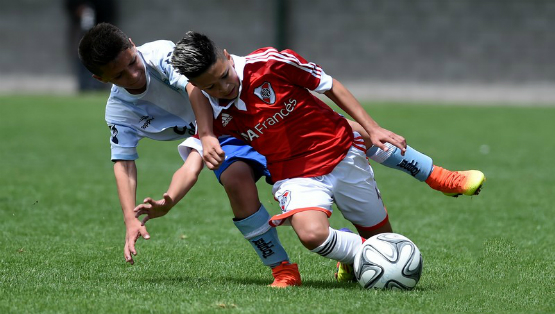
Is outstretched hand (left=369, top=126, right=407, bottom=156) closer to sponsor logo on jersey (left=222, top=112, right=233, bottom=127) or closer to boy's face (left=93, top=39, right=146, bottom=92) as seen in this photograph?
sponsor logo on jersey (left=222, top=112, right=233, bottom=127)

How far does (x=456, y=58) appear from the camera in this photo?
1919 cm

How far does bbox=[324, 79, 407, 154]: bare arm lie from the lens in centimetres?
415

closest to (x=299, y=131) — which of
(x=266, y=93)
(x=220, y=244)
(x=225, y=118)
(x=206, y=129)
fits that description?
(x=266, y=93)

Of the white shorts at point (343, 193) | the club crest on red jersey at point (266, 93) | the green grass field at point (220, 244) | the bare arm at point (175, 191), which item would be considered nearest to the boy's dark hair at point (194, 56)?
the club crest on red jersey at point (266, 93)

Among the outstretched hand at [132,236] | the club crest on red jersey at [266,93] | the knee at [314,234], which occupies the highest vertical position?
the club crest on red jersey at [266,93]

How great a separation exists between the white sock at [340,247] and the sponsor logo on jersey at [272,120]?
0.60 meters

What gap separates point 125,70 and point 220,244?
155cm

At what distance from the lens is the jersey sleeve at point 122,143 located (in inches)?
184

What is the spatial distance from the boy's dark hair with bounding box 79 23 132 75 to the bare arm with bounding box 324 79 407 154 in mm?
1077

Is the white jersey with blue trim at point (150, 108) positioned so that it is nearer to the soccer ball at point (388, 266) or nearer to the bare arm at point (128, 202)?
the bare arm at point (128, 202)

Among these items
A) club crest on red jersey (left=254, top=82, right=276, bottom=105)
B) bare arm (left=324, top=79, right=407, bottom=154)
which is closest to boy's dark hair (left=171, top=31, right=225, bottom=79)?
club crest on red jersey (left=254, top=82, right=276, bottom=105)

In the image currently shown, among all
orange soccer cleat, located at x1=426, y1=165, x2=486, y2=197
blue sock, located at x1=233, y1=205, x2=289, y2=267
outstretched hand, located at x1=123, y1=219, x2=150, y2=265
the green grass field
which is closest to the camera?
the green grass field

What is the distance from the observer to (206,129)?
4191mm

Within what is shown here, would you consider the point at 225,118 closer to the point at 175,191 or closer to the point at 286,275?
the point at 175,191
